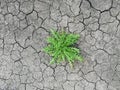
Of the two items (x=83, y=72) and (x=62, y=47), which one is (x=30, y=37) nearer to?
(x=62, y=47)

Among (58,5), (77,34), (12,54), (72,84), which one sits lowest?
(72,84)

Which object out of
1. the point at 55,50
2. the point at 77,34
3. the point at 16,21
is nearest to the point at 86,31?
the point at 77,34

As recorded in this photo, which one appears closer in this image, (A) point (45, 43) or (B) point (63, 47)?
(B) point (63, 47)

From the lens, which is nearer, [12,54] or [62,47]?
[62,47]
